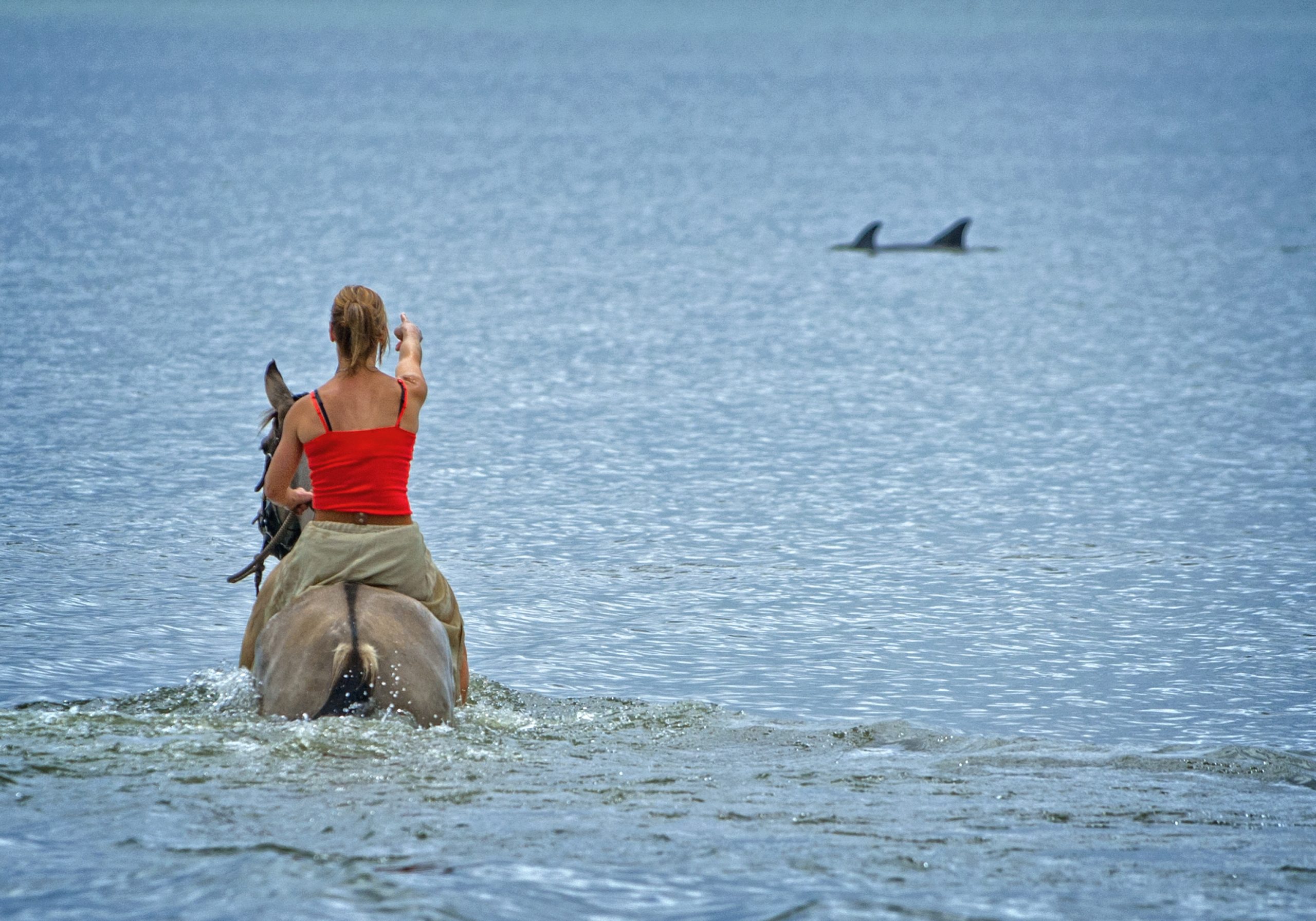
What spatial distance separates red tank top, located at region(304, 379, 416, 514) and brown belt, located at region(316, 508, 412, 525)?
1 centimetres

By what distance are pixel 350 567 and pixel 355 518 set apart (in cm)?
20

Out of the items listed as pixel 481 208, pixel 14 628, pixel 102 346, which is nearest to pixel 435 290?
pixel 102 346

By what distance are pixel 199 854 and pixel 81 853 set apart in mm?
398

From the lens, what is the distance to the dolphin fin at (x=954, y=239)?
28.2 meters

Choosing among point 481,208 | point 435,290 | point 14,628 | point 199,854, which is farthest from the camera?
point 481,208

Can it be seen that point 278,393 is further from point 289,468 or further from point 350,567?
point 350,567

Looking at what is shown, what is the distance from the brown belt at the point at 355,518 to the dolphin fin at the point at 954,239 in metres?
22.3

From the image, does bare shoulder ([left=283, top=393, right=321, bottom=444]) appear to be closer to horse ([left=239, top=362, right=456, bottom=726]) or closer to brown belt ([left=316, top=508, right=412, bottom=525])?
brown belt ([left=316, top=508, right=412, bottom=525])

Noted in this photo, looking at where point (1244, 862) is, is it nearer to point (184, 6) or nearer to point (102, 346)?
point (102, 346)

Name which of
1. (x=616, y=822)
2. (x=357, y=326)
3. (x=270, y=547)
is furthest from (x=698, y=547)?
(x=616, y=822)

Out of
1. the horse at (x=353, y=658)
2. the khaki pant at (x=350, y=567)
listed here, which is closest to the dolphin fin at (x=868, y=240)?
the khaki pant at (x=350, y=567)

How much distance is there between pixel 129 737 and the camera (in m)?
6.51

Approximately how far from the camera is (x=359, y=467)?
6.87 m

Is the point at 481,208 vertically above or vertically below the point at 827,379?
above
